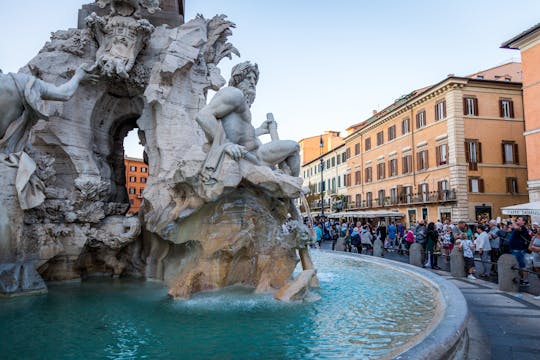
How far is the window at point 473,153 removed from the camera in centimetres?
2850

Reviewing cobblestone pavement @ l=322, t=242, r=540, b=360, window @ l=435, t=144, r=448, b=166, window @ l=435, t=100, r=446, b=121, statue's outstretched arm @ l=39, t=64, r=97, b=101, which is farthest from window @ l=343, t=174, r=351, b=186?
statue's outstretched arm @ l=39, t=64, r=97, b=101

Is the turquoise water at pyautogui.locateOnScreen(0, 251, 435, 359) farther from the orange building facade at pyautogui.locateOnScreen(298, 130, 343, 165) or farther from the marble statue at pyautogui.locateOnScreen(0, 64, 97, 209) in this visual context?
the orange building facade at pyautogui.locateOnScreen(298, 130, 343, 165)

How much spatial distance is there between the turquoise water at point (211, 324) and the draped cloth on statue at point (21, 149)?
1403 mm

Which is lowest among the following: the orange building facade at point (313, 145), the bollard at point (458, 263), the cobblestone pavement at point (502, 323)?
the cobblestone pavement at point (502, 323)

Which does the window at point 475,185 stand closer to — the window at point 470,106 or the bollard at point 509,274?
the window at point 470,106

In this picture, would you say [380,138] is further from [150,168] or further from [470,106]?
[150,168]

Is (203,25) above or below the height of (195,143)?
above

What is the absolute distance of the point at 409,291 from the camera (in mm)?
5332

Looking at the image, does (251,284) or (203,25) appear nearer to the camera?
(251,284)

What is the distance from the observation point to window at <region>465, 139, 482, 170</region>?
2850 cm

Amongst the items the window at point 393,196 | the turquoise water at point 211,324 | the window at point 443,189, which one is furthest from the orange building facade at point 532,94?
the turquoise water at point 211,324

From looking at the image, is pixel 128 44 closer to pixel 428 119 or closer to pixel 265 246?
pixel 265 246

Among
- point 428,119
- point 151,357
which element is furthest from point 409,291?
point 428,119

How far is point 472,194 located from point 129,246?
27321 mm
